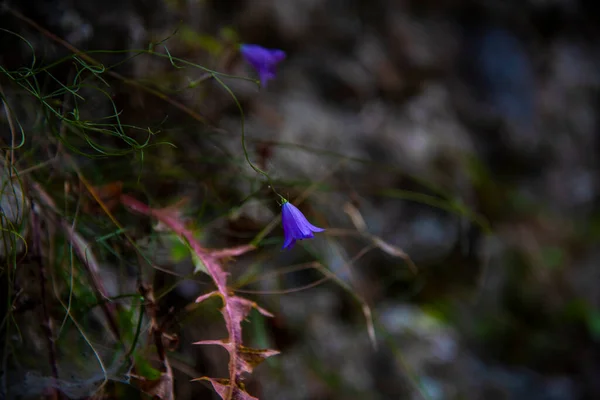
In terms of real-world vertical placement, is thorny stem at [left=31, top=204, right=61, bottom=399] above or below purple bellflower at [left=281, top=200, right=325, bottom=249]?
below

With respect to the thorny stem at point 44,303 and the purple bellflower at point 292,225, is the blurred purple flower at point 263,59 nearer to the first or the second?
the purple bellflower at point 292,225

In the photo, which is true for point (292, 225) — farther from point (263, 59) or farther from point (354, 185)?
point (354, 185)

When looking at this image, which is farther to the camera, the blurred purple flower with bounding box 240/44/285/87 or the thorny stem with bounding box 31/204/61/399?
the blurred purple flower with bounding box 240/44/285/87

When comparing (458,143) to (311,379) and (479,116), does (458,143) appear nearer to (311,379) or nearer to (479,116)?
(479,116)

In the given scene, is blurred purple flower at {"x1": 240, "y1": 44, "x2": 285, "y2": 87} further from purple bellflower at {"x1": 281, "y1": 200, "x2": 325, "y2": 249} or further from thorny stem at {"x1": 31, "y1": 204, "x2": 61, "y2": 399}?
thorny stem at {"x1": 31, "y1": 204, "x2": 61, "y2": 399}

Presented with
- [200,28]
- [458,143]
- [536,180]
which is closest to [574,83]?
[536,180]

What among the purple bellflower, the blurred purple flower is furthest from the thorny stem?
the blurred purple flower

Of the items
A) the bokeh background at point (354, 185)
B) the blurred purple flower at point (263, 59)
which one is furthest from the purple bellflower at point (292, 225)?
the blurred purple flower at point (263, 59)

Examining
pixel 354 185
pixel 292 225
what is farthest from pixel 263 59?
pixel 354 185
